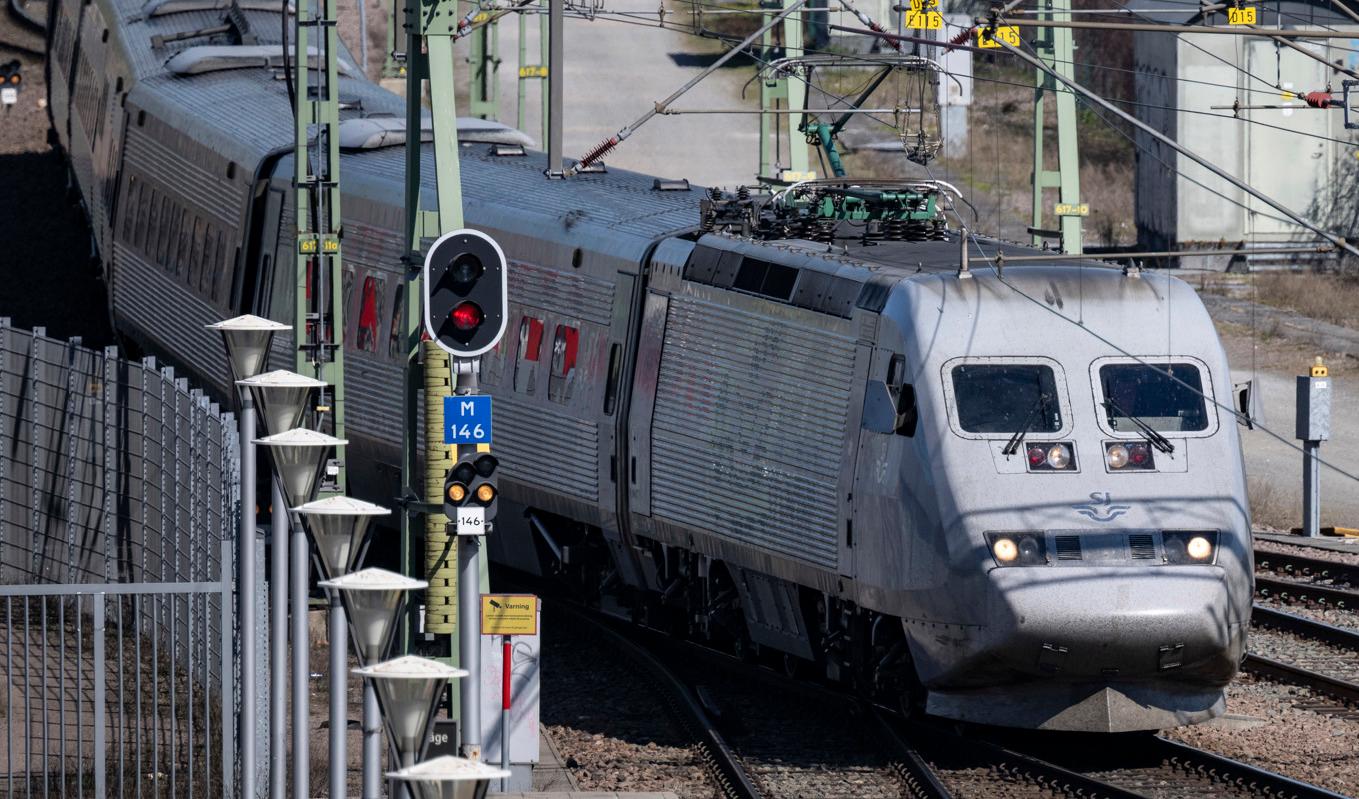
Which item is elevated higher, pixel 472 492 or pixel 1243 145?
pixel 1243 145

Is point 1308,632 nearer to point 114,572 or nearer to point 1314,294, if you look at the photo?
point 114,572

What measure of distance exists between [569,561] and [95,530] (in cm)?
433

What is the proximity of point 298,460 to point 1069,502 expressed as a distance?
19.1 ft

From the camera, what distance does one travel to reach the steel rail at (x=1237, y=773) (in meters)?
13.9

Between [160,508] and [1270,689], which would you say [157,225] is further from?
[1270,689]

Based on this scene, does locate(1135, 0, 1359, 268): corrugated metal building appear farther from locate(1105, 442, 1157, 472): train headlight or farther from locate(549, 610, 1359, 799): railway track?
locate(1105, 442, 1157, 472): train headlight

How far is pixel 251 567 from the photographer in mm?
10695

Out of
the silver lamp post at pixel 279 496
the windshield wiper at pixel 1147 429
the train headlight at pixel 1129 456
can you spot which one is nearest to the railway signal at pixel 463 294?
the silver lamp post at pixel 279 496

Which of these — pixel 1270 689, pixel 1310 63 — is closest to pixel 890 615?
pixel 1270 689

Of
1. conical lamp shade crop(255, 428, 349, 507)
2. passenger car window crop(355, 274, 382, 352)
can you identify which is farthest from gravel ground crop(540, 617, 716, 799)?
conical lamp shade crop(255, 428, 349, 507)

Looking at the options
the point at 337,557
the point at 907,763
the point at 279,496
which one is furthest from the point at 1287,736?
the point at 337,557

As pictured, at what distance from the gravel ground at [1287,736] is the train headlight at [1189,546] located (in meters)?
1.64

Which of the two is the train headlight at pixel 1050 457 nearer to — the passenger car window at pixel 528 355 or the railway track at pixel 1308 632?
the railway track at pixel 1308 632

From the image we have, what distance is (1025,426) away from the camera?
14.6 m
